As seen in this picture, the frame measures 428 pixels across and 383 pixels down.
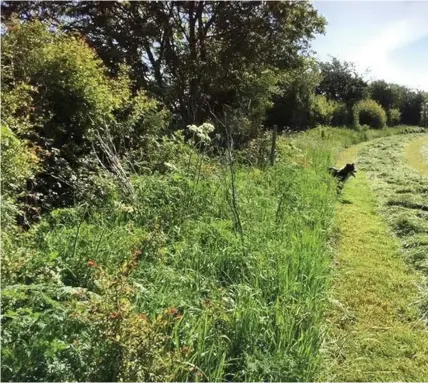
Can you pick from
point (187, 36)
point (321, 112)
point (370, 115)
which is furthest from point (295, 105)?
point (370, 115)

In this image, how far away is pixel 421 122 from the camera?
40.4 metres

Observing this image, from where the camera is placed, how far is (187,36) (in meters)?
14.5

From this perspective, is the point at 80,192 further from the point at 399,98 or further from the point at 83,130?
the point at 399,98

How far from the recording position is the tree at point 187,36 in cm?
1328

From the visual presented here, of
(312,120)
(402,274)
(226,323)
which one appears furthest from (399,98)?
(226,323)

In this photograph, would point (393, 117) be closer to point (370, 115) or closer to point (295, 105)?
point (370, 115)

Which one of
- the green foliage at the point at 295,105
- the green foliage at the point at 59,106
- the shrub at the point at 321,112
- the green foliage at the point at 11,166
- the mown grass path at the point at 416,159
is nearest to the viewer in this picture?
the green foliage at the point at 11,166

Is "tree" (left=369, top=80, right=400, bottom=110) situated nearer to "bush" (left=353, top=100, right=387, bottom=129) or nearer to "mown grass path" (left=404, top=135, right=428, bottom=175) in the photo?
"bush" (left=353, top=100, right=387, bottom=129)

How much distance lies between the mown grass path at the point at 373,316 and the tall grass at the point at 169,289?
1.05 feet

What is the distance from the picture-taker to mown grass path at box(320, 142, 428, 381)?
3.24 meters

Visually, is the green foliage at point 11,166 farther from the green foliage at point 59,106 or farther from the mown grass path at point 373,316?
the mown grass path at point 373,316

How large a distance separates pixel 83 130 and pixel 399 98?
40448mm

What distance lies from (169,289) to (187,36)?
12.8m

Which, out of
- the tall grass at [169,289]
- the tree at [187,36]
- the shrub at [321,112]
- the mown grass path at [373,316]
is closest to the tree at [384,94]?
the shrub at [321,112]
